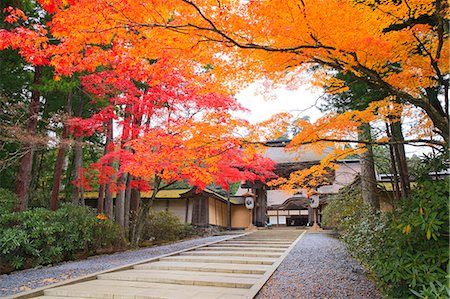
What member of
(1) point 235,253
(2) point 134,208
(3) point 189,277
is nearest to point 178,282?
(3) point 189,277

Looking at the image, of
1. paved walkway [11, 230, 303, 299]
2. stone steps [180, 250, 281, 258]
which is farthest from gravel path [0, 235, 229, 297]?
stone steps [180, 250, 281, 258]

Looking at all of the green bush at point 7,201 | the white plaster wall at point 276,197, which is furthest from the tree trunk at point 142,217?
the white plaster wall at point 276,197

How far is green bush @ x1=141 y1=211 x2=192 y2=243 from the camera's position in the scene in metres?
13.9

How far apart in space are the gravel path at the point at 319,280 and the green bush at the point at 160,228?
819cm

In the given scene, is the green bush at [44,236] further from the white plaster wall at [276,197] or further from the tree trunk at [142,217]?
the white plaster wall at [276,197]

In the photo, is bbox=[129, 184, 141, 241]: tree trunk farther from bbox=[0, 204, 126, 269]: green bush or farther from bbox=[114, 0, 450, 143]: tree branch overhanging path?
bbox=[114, 0, 450, 143]: tree branch overhanging path

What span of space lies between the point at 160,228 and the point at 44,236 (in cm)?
697

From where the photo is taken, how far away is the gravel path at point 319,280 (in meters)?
4.36

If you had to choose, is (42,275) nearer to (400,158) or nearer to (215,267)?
(215,267)

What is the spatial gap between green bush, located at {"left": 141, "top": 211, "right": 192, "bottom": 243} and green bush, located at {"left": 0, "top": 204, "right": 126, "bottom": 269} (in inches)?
181

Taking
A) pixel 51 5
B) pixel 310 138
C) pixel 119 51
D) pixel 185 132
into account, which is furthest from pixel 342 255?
pixel 51 5

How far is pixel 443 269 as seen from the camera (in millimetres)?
2586

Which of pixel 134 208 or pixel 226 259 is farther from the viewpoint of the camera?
pixel 134 208

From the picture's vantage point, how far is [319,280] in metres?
5.11
